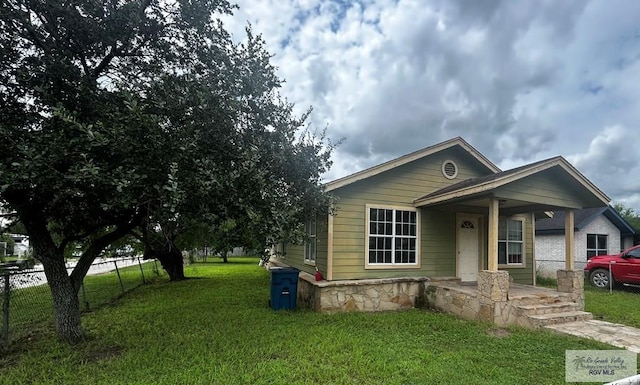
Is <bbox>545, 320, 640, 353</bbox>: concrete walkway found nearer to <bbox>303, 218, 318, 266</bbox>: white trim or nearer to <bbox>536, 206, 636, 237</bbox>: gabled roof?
<bbox>303, 218, 318, 266</bbox>: white trim

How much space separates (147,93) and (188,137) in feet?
3.06

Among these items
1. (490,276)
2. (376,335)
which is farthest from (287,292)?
(490,276)

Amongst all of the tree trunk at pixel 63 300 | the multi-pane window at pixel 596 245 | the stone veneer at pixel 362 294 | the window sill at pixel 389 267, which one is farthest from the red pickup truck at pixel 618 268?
the tree trunk at pixel 63 300

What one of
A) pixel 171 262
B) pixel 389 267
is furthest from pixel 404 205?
pixel 171 262

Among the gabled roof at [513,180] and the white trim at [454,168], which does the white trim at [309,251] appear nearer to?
the gabled roof at [513,180]

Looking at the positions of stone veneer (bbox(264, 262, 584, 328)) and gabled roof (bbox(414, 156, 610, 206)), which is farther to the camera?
gabled roof (bbox(414, 156, 610, 206))

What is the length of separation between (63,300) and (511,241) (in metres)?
10.8

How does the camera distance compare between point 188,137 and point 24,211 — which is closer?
point 188,137

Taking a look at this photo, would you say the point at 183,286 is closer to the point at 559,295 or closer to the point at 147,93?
the point at 147,93

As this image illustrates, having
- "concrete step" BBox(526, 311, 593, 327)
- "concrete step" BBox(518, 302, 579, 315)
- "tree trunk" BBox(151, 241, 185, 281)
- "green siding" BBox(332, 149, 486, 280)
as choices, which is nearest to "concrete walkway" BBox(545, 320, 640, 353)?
"concrete step" BBox(526, 311, 593, 327)

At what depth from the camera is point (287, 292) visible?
7.89m

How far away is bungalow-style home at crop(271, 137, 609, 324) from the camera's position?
7348mm

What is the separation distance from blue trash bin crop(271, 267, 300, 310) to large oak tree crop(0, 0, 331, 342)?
287 centimetres

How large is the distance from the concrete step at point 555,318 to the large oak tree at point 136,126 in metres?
5.07
